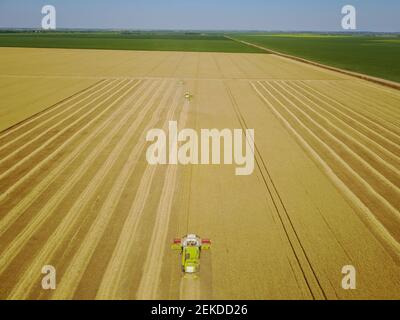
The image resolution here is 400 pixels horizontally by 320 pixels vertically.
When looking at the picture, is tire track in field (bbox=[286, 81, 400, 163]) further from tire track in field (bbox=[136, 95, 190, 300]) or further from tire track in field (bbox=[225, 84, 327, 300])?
tire track in field (bbox=[136, 95, 190, 300])

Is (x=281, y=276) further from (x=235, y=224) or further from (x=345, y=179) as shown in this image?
(x=345, y=179)

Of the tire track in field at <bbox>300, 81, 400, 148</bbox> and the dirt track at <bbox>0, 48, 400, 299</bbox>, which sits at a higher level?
the tire track in field at <bbox>300, 81, 400, 148</bbox>

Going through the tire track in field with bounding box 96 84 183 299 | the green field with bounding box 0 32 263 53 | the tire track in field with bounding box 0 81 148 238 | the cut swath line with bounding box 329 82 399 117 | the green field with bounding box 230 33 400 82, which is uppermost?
the green field with bounding box 0 32 263 53

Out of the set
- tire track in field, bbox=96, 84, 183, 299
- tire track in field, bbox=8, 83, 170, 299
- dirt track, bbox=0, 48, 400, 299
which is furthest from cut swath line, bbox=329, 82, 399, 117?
tire track in field, bbox=8, 83, 170, 299

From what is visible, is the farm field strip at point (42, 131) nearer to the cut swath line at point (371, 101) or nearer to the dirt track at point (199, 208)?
the dirt track at point (199, 208)

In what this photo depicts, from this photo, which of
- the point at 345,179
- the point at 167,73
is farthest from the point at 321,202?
the point at 167,73

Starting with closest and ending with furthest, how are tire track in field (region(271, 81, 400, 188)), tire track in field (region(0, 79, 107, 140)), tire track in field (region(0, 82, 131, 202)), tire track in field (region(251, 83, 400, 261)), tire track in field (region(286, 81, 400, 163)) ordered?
tire track in field (region(251, 83, 400, 261)), tire track in field (region(0, 82, 131, 202)), tire track in field (region(271, 81, 400, 188)), tire track in field (region(286, 81, 400, 163)), tire track in field (region(0, 79, 107, 140))

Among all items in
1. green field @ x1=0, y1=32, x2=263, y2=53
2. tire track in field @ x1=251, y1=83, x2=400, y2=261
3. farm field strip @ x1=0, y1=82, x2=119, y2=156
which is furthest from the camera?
green field @ x1=0, y1=32, x2=263, y2=53

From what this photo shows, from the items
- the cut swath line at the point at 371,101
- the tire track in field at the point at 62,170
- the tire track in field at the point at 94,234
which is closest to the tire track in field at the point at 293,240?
the tire track in field at the point at 94,234
